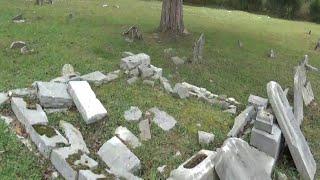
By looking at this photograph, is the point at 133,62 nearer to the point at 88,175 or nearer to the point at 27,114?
the point at 27,114

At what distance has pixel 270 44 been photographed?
58.2 feet

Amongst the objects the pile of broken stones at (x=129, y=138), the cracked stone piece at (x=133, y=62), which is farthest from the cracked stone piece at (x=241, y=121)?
the cracked stone piece at (x=133, y=62)

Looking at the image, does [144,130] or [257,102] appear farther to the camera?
[257,102]

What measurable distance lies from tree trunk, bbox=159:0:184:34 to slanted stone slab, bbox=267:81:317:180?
7018 millimetres

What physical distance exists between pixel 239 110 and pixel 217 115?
1046 mm

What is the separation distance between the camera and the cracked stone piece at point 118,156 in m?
7.30

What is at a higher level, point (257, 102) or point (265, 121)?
point (265, 121)

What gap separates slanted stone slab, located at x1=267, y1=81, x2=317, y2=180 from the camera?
802 centimetres

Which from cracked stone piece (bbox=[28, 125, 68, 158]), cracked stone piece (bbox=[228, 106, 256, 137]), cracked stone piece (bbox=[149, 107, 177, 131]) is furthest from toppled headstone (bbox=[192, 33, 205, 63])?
cracked stone piece (bbox=[28, 125, 68, 158])

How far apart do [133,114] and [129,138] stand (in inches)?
30.6

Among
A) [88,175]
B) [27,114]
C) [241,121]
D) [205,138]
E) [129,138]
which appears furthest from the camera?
[241,121]

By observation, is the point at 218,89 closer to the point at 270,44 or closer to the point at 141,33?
the point at 141,33

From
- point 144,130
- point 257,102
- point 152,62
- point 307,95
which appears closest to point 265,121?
point 257,102

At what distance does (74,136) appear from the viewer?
7.79 metres
